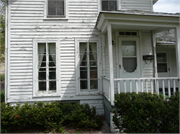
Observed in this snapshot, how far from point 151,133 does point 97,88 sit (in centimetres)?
272

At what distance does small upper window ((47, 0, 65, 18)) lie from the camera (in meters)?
5.49

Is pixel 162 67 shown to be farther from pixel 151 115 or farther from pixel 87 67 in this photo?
pixel 151 115

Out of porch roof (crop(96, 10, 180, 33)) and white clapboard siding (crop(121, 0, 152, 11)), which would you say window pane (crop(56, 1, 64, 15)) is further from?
white clapboard siding (crop(121, 0, 152, 11))

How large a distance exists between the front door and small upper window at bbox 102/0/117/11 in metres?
1.44

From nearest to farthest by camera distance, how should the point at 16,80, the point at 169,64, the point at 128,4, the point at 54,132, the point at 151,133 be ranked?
the point at 151,133
the point at 54,132
the point at 16,80
the point at 128,4
the point at 169,64

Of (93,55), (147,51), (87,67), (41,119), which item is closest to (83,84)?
(87,67)

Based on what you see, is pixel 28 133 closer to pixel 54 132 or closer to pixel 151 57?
pixel 54 132

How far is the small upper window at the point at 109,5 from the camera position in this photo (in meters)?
5.70

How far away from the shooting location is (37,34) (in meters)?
5.34

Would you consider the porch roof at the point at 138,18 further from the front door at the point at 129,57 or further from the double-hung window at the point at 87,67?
the double-hung window at the point at 87,67

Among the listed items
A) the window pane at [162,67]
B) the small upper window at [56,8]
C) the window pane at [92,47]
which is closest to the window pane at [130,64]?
the window pane at [92,47]

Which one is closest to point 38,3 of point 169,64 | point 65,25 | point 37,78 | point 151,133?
point 65,25

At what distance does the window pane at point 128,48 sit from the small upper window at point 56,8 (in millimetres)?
2844

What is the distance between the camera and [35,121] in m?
4.08
